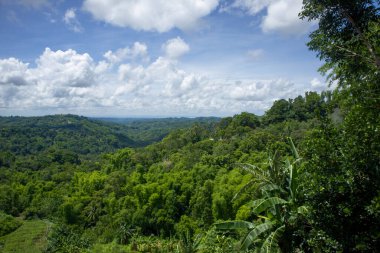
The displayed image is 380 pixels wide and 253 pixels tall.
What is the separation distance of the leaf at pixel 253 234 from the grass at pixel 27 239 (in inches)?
1539

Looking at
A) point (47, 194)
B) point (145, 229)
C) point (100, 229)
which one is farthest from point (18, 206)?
point (145, 229)

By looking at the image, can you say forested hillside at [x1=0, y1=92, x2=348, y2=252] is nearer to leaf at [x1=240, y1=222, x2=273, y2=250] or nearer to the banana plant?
the banana plant

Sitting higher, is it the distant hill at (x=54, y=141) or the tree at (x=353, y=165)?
the tree at (x=353, y=165)

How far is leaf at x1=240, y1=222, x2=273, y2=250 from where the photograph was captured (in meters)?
10.7

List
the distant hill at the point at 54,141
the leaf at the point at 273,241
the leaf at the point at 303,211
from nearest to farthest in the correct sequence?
the leaf at the point at 303,211 → the leaf at the point at 273,241 → the distant hill at the point at 54,141

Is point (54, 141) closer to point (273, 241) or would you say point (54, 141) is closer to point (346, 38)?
point (273, 241)

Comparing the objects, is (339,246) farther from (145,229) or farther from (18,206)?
(18,206)

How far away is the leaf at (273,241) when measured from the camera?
10.4 m

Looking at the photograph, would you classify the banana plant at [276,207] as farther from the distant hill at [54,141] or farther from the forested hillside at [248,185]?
the distant hill at [54,141]

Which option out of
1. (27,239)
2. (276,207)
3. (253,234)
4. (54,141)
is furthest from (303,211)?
(54,141)

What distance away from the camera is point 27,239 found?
45969mm

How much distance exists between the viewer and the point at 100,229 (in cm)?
4256

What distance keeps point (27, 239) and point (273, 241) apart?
150 ft

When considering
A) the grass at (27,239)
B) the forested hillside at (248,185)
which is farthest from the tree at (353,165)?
the grass at (27,239)
